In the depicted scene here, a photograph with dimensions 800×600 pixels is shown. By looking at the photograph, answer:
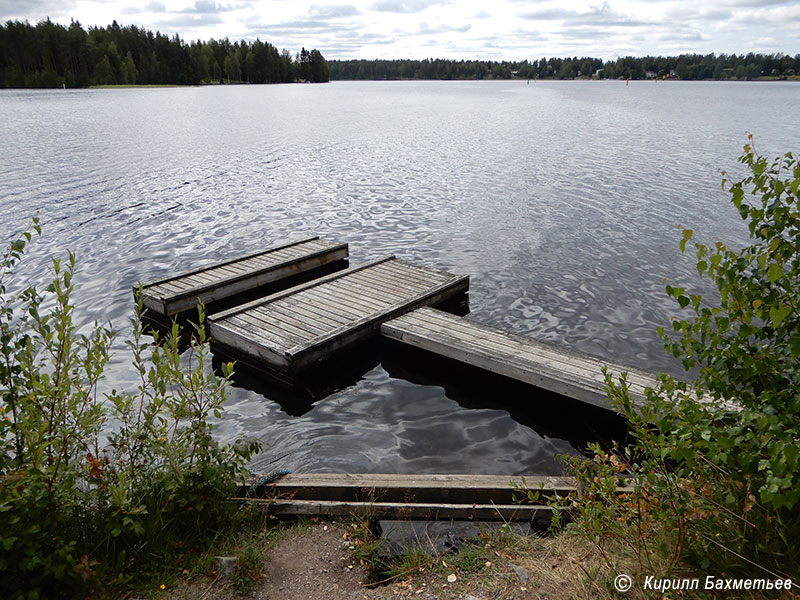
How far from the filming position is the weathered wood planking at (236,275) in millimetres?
11461

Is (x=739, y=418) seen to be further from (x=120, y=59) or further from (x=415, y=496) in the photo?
(x=120, y=59)

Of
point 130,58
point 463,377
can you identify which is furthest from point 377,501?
point 130,58

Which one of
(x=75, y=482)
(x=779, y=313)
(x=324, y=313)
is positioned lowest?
(x=324, y=313)

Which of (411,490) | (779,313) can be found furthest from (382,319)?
(779,313)

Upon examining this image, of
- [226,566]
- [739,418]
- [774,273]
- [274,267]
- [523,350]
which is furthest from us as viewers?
[274,267]

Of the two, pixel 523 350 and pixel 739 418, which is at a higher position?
pixel 739 418

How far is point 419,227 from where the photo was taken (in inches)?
753

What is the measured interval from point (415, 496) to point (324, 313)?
18.6 ft

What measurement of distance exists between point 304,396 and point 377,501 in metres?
4.23

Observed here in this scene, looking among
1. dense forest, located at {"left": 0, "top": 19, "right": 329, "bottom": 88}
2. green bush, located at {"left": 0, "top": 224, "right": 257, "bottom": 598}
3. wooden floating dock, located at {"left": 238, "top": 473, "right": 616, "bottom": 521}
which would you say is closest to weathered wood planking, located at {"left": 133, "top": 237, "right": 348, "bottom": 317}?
green bush, located at {"left": 0, "top": 224, "right": 257, "bottom": 598}

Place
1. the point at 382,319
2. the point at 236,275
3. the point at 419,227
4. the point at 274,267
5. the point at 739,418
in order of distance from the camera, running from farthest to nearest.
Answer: the point at 419,227, the point at 274,267, the point at 236,275, the point at 382,319, the point at 739,418

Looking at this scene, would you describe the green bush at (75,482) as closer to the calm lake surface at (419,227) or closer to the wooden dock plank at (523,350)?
the calm lake surface at (419,227)

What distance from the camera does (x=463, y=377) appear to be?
999 centimetres

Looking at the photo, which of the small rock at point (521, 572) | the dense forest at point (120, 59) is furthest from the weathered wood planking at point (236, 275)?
the dense forest at point (120, 59)
